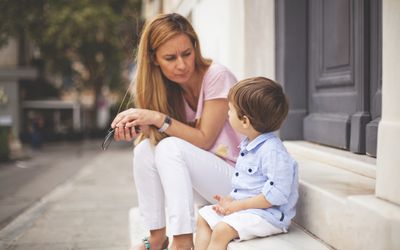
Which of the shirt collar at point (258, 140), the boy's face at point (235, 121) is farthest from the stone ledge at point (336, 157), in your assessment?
the boy's face at point (235, 121)

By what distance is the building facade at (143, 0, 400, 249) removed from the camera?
1888 mm

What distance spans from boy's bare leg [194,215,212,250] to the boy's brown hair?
1.73 ft

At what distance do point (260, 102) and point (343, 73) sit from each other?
49.9 inches

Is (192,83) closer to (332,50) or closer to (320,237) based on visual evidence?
(332,50)

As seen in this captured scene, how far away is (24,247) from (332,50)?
8.45 ft

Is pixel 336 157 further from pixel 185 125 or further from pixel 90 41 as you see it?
pixel 90 41

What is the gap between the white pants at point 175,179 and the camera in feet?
8.50

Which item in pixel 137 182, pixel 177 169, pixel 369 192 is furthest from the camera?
pixel 137 182

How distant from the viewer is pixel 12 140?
2038cm

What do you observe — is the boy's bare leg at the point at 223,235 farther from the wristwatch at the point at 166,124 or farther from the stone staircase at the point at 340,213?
the wristwatch at the point at 166,124

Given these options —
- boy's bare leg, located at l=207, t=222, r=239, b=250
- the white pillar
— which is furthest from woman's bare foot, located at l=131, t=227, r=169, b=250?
the white pillar

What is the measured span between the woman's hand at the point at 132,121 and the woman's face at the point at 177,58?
11.8 inches

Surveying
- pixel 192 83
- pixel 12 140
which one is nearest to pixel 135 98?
pixel 192 83

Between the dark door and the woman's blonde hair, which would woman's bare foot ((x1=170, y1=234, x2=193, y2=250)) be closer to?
the woman's blonde hair
